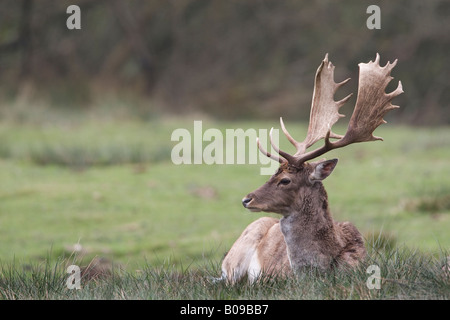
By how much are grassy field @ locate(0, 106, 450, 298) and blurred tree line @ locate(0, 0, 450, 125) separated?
8410 millimetres

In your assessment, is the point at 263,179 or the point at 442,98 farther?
the point at 442,98

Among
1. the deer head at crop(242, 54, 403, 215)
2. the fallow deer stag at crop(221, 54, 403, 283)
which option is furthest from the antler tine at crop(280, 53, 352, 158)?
the deer head at crop(242, 54, 403, 215)

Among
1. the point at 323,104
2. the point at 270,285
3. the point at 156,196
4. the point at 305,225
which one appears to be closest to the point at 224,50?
the point at 156,196

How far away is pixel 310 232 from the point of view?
22.8ft

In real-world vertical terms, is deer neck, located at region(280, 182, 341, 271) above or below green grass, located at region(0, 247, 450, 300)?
above

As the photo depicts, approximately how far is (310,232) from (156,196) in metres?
7.96

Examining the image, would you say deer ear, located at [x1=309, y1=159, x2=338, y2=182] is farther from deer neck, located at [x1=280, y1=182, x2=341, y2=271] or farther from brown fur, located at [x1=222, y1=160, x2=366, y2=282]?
deer neck, located at [x1=280, y1=182, x2=341, y2=271]

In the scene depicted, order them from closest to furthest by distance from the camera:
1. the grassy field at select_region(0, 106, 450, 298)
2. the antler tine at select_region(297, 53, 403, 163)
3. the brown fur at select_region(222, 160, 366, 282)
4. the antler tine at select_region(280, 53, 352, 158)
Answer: the brown fur at select_region(222, 160, 366, 282) → the antler tine at select_region(297, 53, 403, 163) → the antler tine at select_region(280, 53, 352, 158) → the grassy field at select_region(0, 106, 450, 298)

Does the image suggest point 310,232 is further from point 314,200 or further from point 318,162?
point 318,162

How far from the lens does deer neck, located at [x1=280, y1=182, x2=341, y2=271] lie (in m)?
6.91

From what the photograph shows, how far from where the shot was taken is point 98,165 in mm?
17391

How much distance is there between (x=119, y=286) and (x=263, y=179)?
963cm
